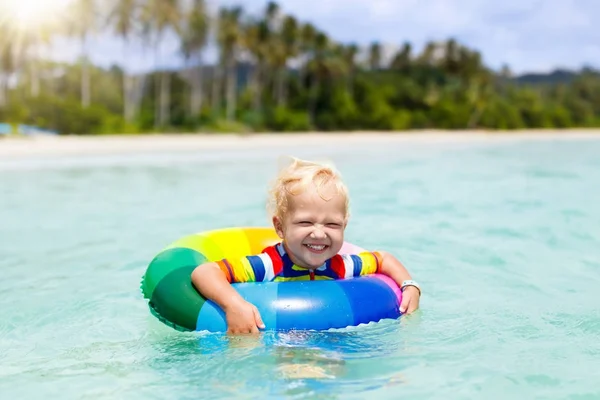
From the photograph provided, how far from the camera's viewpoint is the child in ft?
9.50

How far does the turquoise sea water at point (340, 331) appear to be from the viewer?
8.62 feet

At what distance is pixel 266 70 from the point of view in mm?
38219

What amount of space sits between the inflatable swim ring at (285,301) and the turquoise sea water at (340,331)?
77 millimetres

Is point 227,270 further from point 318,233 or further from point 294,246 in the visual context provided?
point 318,233

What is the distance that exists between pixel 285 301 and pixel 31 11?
95.5 feet

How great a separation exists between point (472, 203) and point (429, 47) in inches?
1685

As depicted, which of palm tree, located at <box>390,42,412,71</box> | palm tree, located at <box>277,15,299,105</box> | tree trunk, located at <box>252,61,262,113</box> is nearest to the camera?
palm tree, located at <box>277,15,299,105</box>

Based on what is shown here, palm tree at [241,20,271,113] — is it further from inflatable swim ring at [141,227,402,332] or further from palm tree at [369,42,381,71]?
inflatable swim ring at [141,227,402,332]

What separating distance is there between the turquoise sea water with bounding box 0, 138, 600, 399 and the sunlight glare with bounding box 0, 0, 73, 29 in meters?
18.9

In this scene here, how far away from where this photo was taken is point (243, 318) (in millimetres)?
2859

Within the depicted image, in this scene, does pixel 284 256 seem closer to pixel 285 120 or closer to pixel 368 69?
pixel 285 120

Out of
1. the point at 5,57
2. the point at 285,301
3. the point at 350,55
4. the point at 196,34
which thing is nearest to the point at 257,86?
the point at 196,34

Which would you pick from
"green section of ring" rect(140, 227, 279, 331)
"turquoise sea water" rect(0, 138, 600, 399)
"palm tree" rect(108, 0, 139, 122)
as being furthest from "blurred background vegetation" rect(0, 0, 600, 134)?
"green section of ring" rect(140, 227, 279, 331)

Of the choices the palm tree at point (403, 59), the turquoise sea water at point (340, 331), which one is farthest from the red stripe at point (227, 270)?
the palm tree at point (403, 59)
